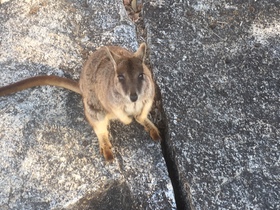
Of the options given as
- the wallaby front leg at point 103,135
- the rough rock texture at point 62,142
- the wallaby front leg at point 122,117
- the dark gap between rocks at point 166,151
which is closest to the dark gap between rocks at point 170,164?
the dark gap between rocks at point 166,151

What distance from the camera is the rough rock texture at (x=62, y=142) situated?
3.23 meters

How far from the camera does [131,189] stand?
3.27m

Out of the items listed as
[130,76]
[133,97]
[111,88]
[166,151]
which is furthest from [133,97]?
[166,151]

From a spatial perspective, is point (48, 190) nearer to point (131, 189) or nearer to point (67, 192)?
point (67, 192)

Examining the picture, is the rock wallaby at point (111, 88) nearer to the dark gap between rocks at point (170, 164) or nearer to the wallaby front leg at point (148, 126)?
the wallaby front leg at point (148, 126)

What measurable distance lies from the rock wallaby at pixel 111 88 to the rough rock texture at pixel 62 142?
0.11 metres

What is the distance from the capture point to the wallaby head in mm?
3092

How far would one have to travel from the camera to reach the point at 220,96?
3.61 metres

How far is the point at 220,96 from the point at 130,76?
0.87 m

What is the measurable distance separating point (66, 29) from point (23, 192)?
1.55 metres

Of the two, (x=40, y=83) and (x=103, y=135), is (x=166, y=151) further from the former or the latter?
(x=40, y=83)

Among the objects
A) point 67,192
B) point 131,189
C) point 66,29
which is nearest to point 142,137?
point 131,189

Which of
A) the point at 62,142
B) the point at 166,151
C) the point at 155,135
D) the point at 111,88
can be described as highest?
the point at 111,88

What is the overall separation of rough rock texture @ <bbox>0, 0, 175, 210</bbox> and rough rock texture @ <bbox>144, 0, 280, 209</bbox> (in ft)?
0.73
